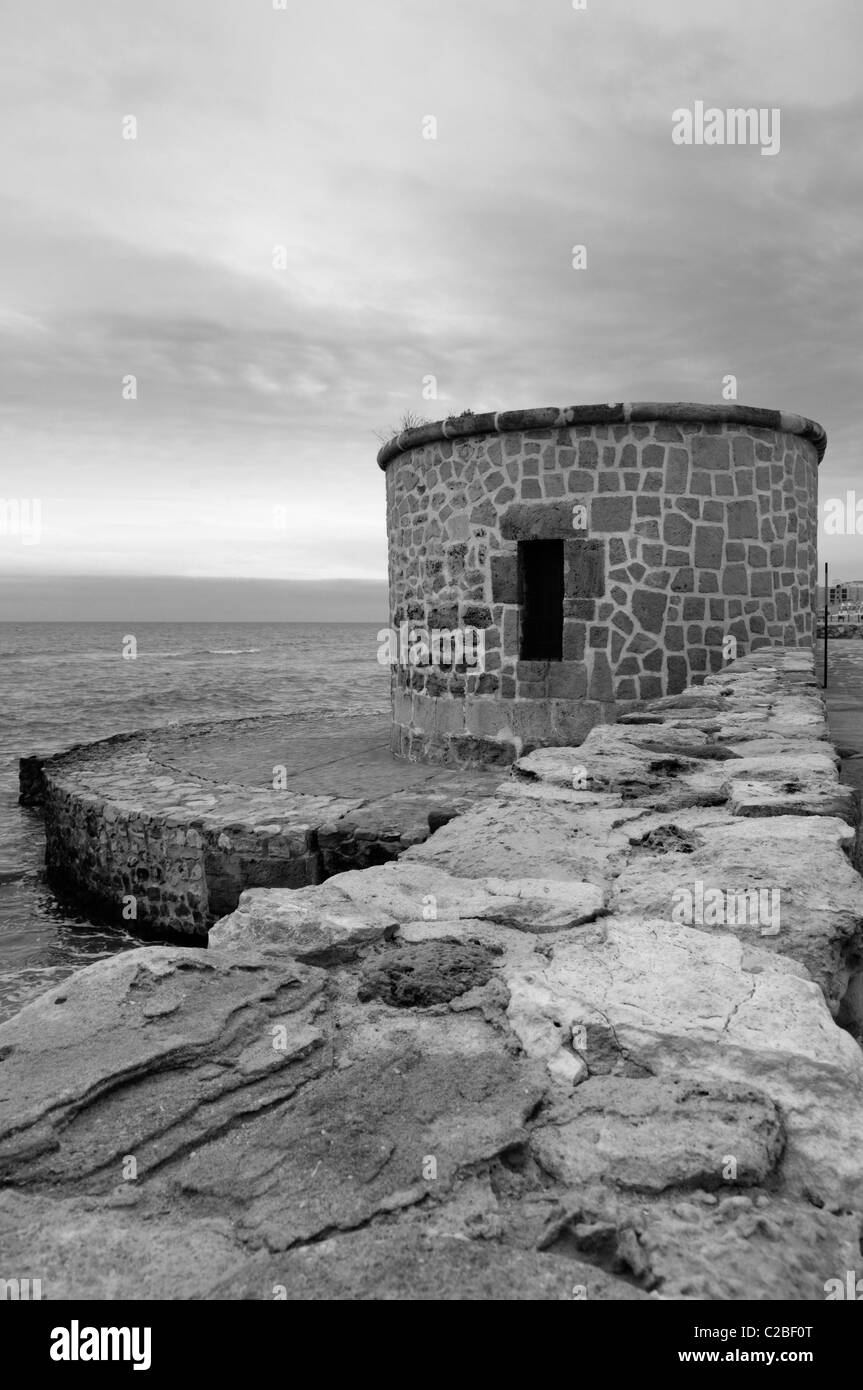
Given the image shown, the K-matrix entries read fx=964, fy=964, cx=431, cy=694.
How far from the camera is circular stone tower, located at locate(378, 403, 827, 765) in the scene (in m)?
9.43

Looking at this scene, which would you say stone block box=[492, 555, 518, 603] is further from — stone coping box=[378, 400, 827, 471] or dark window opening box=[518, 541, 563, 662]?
stone coping box=[378, 400, 827, 471]

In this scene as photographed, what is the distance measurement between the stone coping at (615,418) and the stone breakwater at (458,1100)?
280 inches

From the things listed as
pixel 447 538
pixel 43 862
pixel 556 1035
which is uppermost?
pixel 447 538

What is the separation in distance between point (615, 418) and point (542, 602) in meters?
1.96

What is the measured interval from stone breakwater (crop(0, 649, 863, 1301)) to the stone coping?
23.3 ft

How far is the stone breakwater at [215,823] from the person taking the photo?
7.49 m

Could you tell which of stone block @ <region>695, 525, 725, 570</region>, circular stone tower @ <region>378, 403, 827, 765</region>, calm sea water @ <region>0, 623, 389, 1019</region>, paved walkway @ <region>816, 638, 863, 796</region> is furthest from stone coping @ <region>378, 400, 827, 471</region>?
calm sea water @ <region>0, 623, 389, 1019</region>

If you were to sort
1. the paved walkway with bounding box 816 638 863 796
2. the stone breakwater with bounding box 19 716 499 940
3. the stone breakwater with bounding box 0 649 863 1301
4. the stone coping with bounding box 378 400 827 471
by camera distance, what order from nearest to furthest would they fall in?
the stone breakwater with bounding box 0 649 863 1301, the paved walkway with bounding box 816 638 863 796, the stone breakwater with bounding box 19 716 499 940, the stone coping with bounding box 378 400 827 471

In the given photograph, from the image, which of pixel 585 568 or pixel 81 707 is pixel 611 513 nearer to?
pixel 585 568

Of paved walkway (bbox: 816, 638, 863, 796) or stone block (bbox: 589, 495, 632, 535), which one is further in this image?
stone block (bbox: 589, 495, 632, 535)
